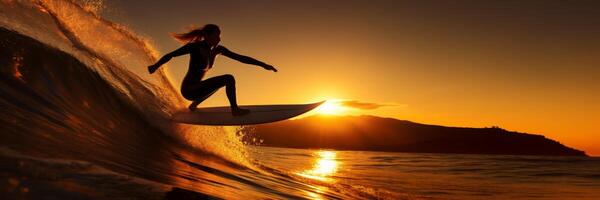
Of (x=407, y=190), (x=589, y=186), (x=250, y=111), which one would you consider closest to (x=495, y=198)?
(x=407, y=190)

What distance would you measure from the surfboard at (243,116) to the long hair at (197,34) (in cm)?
144

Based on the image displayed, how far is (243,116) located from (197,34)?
1.52 metres

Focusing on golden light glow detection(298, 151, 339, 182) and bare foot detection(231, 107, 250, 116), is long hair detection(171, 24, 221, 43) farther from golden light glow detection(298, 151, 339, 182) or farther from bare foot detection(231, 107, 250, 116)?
golden light glow detection(298, 151, 339, 182)

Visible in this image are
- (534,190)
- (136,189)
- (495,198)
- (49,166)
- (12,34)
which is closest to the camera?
(49,166)

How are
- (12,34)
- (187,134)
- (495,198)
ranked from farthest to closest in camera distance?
(495,198) < (187,134) < (12,34)

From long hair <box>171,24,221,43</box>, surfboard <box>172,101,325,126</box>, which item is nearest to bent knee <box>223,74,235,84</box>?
long hair <box>171,24,221,43</box>

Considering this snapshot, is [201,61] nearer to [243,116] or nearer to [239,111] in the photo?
[239,111]

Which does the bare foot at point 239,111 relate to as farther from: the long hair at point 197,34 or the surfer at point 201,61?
the long hair at point 197,34

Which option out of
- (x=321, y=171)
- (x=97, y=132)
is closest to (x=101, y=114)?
(x=97, y=132)

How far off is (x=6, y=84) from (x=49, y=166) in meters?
2.49

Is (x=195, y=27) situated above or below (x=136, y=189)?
above

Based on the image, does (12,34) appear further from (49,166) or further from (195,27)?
(49,166)

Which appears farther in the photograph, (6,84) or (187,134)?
(187,134)

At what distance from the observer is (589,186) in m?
16.4
